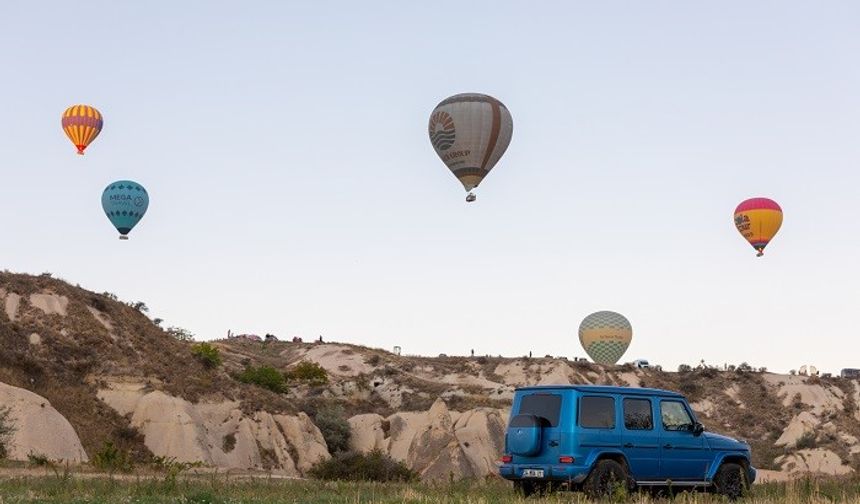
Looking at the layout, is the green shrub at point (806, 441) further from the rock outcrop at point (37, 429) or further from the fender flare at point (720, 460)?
the fender flare at point (720, 460)

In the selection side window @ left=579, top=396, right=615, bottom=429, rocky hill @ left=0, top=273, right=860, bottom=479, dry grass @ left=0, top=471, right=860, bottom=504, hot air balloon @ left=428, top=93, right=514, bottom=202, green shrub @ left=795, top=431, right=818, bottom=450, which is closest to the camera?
dry grass @ left=0, top=471, right=860, bottom=504

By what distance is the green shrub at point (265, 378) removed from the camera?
75875mm

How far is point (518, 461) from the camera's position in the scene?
19.4m

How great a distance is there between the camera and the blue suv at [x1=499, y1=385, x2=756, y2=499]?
735 inches

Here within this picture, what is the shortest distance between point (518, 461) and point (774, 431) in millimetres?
80505

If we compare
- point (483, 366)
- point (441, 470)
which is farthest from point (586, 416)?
point (483, 366)

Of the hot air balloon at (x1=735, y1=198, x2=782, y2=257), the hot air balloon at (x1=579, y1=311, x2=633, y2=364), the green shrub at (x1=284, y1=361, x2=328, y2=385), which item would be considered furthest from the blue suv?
the hot air balloon at (x1=579, y1=311, x2=633, y2=364)

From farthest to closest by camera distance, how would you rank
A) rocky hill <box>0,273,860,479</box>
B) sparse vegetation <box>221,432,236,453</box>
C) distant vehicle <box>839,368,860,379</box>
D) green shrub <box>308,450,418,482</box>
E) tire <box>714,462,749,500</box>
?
distant vehicle <box>839,368,860,379</box> → sparse vegetation <box>221,432,236,453</box> → rocky hill <box>0,273,860,479</box> → green shrub <box>308,450,418,482</box> → tire <box>714,462,749,500</box>

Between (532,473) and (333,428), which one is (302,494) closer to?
(532,473)

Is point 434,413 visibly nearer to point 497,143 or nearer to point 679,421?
point 497,143

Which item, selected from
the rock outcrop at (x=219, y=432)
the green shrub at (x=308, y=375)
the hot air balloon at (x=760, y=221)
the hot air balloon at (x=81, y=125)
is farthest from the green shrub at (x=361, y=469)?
the hot air balloon at (x=760, y=221)

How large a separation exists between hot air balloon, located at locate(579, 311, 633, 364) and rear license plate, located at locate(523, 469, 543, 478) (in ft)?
284

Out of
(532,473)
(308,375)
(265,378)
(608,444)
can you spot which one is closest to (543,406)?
(532,473)

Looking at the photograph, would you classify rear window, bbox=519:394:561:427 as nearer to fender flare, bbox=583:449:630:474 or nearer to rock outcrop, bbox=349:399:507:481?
fender flare, bbox=583:449:630:474
